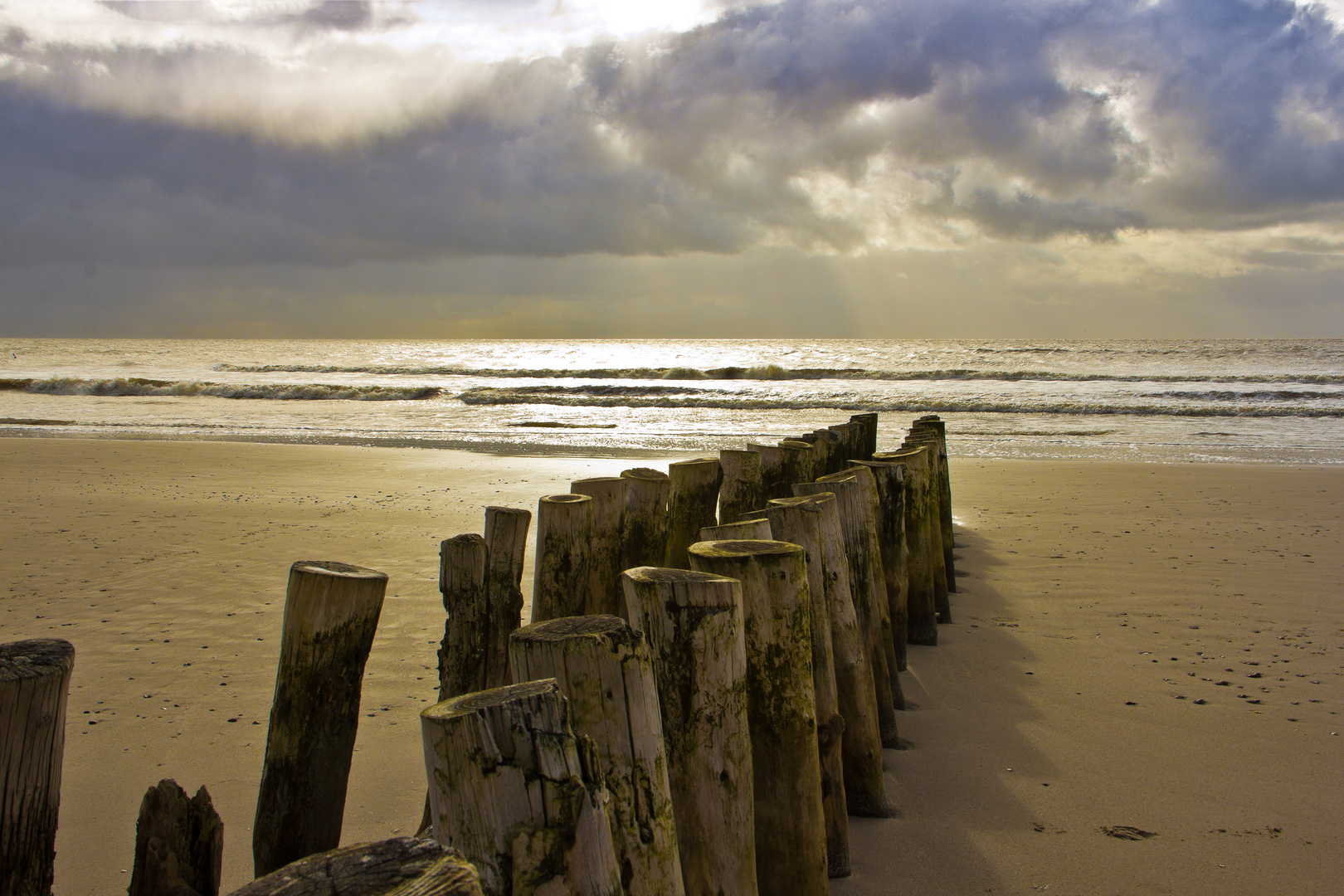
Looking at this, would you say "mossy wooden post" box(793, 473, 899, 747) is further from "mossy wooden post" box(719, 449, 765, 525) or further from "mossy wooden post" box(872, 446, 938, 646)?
"mossy wooden post" box(872, 446, 938, 646)

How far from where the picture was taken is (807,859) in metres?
2.17

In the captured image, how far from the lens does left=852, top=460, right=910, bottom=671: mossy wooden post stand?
4051 mm

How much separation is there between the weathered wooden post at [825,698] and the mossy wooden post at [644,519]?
708 millimetres

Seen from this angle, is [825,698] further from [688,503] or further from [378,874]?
[378,874]

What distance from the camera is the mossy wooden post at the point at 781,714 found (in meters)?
2.14

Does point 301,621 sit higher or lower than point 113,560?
higher

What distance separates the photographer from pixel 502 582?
2.67m

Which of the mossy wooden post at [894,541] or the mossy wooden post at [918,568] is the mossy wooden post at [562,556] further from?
the mossy wooden post at [918,568]

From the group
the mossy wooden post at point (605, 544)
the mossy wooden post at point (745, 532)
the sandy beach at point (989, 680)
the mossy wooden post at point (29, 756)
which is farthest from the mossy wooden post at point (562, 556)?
the mossy wooden post at point (29, 756)

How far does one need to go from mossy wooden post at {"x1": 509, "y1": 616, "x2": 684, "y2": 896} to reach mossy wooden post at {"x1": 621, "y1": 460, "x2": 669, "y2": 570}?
1.45 m

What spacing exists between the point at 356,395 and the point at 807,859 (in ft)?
87.9

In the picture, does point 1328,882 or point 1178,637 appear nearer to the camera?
point 1328,882

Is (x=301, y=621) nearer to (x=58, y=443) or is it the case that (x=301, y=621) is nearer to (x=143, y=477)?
(x=143, y=477)

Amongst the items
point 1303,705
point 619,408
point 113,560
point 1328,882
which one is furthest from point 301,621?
point 619,408
